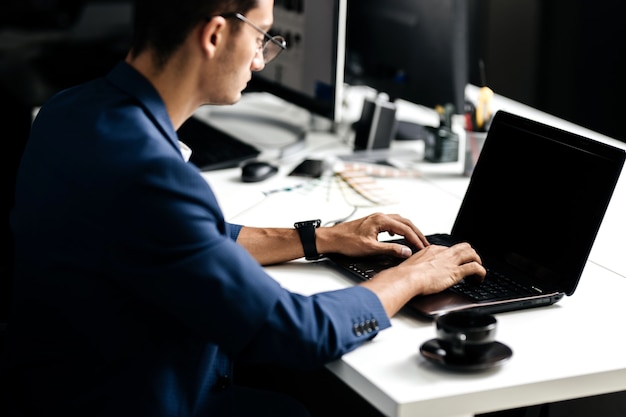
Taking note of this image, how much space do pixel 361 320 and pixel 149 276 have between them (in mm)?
295

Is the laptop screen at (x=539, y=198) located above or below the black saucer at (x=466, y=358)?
above

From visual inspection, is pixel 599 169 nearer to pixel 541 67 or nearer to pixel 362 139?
pixel 362 139

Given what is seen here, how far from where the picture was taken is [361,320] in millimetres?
1280

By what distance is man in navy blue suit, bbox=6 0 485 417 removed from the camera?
117 cm

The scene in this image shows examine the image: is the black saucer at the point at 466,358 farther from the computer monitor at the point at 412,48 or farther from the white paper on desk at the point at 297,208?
the computer monitor at the point at 412,48

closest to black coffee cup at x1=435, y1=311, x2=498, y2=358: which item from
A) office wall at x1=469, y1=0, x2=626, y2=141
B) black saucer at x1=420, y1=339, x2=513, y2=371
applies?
black saucer at x1=420, y1=339, x2=513, y2=371

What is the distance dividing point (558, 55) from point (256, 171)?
1.50 m

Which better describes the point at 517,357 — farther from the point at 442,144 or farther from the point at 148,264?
the point at 442,144

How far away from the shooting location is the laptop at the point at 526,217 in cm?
143

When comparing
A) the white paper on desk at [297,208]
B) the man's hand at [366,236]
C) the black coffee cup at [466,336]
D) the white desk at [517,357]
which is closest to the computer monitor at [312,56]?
the white paper on desk at [297,208]

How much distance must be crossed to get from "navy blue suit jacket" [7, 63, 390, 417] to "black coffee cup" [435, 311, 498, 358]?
0.10 m

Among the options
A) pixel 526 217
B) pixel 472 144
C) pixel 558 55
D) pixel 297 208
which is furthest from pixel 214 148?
pixel 558 55

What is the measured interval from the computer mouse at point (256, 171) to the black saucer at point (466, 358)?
93 cm

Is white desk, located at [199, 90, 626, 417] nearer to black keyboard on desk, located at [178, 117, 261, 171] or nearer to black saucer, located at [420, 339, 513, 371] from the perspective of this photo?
black saucer, located at [420, 339, 513, 371]
